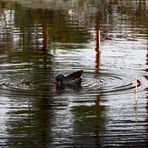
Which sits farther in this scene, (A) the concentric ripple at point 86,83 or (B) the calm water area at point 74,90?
(A) the concentric ripple at point 86,83

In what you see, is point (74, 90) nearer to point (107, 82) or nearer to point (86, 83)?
point (86, 83)

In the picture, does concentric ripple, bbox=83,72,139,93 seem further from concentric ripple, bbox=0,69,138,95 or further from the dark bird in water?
the dark bird in water

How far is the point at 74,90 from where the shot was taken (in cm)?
1636

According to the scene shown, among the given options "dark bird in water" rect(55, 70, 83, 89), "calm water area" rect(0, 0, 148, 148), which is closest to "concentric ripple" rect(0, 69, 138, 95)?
"calm water area" rect(0, 0, 148, 148)

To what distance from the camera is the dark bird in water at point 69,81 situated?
1641 centimetres

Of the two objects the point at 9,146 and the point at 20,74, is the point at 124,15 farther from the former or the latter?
the point at 9,146

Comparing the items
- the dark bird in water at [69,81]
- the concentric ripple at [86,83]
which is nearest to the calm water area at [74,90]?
the concentric ripple at [86,83]

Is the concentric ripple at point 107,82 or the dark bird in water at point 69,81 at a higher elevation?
the dark bird in water at point 69,81

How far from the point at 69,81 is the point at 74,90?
439 millimetres

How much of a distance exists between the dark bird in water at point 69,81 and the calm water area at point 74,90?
0.23 m

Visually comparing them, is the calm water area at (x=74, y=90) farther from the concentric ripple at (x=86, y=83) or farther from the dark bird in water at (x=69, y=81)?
the dark bird in water at (x=69, y=81)

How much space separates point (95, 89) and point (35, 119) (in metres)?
3.20

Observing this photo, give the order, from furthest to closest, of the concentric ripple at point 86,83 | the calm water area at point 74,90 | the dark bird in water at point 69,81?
the dark bird in water at point 69,81, the concentric ripple at point 86,83, the calm water area at point 74,90

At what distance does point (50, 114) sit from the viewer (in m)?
13.9
